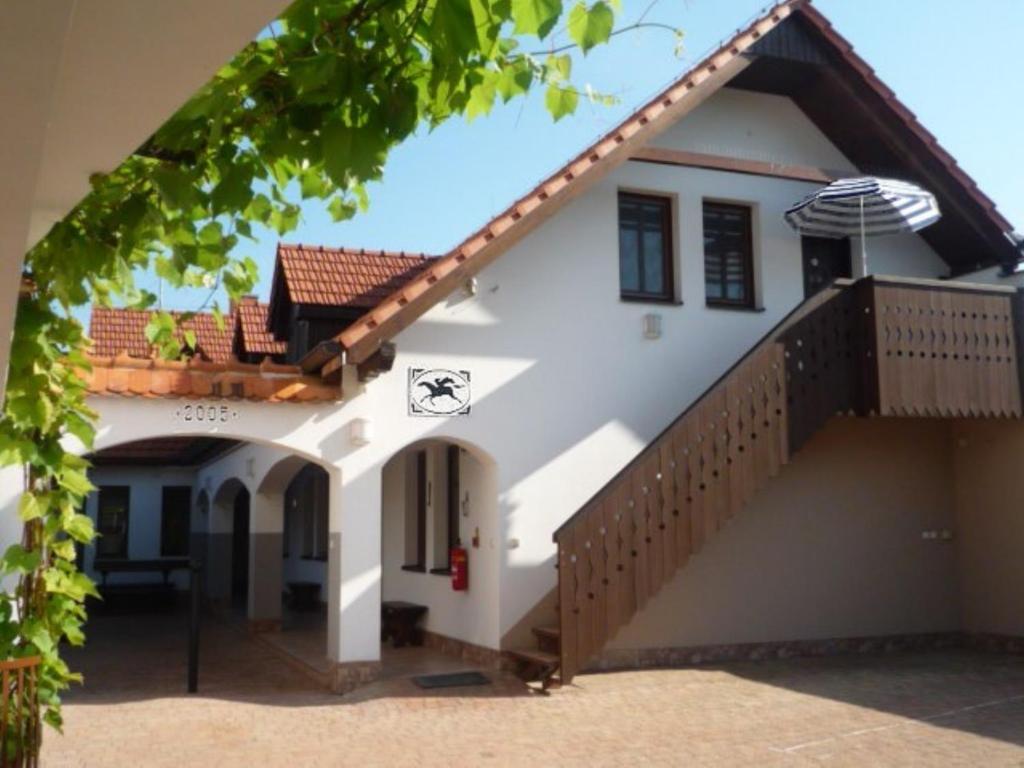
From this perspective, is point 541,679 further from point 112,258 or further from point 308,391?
point 112,258

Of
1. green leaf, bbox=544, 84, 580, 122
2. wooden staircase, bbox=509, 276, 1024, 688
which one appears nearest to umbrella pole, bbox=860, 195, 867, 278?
wooden staircase, bbox=509, 276, 1024, 688

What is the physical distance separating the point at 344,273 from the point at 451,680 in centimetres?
544

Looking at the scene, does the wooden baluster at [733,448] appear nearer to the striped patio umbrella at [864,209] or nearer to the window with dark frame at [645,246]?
the window with dark frame at [645,246]

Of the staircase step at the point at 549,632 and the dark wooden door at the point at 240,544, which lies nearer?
the staircase step at the point at 549,632

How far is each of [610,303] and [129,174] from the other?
25.9 feet

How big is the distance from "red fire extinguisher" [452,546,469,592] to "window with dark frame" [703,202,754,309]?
13.8 ft

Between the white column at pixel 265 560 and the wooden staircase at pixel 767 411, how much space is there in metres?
5.48

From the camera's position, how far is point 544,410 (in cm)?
1096

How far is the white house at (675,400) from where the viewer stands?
9828 mm

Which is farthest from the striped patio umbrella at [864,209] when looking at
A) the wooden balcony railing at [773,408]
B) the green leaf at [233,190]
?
the green leaf at [233,190]

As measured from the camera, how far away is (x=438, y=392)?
10.5 metres

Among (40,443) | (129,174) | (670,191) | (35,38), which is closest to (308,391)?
(40,443)

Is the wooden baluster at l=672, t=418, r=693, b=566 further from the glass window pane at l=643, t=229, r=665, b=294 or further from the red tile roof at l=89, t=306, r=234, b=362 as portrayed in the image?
the red tile roof at l=89, t=306, r=234, b=362

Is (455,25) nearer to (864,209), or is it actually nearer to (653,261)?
(653,261)
